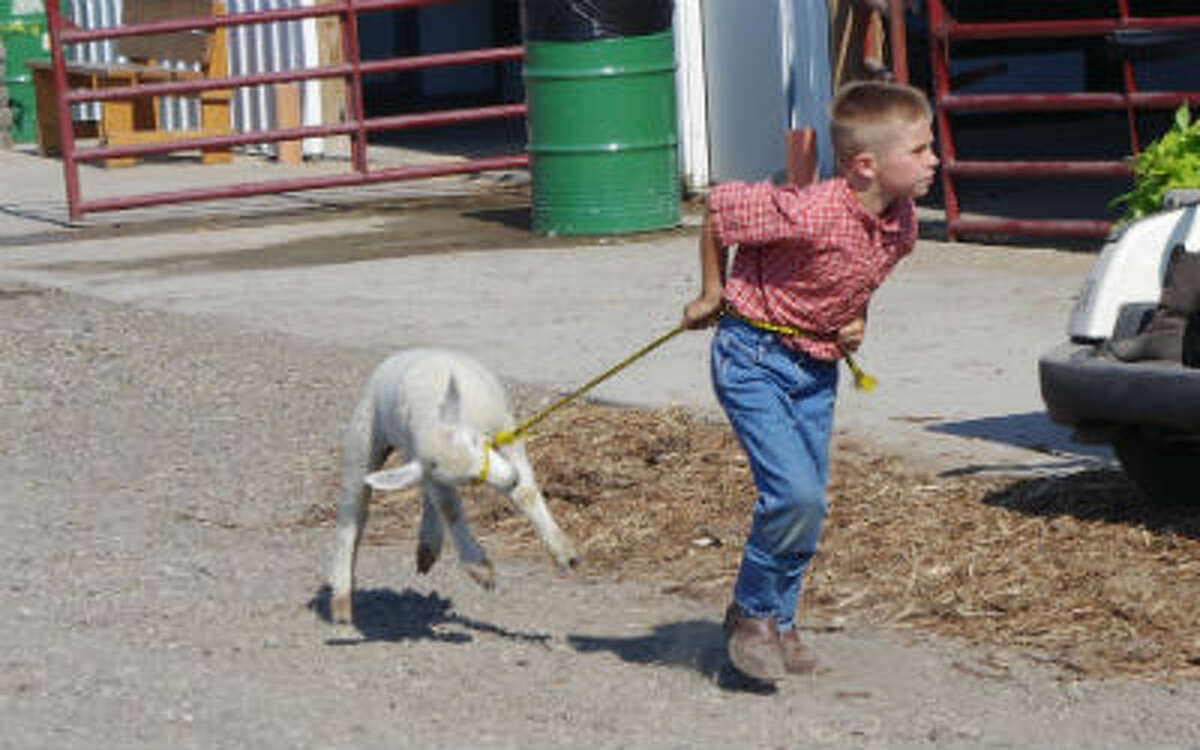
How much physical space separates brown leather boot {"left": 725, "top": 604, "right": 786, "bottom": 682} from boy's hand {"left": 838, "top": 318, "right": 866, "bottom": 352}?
2.17 ft

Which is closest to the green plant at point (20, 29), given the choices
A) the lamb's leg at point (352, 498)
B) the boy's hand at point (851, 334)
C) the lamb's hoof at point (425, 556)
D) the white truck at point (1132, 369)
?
the white truck at point (1132, 369)

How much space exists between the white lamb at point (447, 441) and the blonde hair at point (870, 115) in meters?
1.06

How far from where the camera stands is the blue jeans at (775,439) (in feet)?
18.8

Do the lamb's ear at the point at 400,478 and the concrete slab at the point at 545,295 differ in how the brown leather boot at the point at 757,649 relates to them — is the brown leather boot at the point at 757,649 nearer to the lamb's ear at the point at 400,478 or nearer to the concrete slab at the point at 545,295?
the lamb's ear at the point at 400,478

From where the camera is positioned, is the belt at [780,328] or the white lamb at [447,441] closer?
the belt at [780,328]

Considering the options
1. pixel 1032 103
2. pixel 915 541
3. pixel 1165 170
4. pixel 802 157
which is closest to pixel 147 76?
pixel 1032 103

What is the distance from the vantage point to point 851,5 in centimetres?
1474

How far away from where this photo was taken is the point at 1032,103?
12.7 meters

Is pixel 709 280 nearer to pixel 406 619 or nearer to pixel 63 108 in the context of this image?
pixel 406 619

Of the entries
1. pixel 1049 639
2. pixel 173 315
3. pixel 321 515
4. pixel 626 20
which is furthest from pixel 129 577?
pixel 626 20

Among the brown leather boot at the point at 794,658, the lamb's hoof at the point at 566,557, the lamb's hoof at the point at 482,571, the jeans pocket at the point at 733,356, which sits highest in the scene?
the jeans pocket at the point at 733,356

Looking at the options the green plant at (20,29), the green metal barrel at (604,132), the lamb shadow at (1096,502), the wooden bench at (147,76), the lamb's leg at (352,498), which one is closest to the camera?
the lamb's leg at (352,498)

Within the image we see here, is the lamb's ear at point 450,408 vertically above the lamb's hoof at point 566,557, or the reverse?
the lamb's ear at point 450,408

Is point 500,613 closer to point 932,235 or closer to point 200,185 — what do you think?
point 932,235
